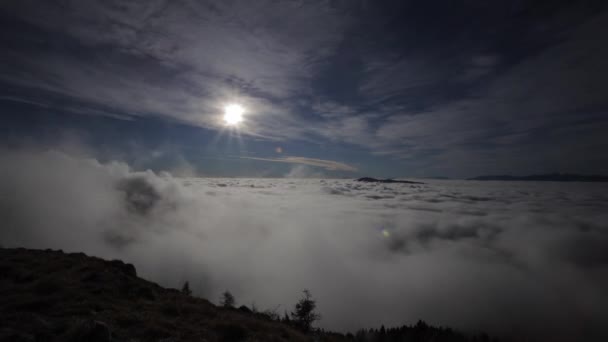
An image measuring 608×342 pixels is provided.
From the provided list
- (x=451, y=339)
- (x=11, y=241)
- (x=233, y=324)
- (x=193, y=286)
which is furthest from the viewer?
(x=11, y=241)

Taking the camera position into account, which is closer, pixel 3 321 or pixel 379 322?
pixel 3 321

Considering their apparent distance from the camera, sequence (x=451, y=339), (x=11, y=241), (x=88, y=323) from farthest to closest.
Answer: (x=11, y=241)
(x=451, y=339)
(x=88, y=323)

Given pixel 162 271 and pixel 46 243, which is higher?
pixel 46 243

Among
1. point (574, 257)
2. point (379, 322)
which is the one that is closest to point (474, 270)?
point (574, 257)

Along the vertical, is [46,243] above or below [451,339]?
above

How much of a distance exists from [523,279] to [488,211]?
7620 cm

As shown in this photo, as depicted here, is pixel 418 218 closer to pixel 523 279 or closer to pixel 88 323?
pixel 523 279

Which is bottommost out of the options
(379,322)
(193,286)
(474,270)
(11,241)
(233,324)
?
(379,322)

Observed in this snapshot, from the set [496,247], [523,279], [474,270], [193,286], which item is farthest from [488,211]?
[193,286]

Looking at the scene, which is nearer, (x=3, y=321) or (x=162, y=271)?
(x=3, y=321)

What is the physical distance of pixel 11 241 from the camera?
188 meters

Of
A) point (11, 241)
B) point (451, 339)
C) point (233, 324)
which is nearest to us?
point (233, 324)

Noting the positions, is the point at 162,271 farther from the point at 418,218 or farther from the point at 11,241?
the point at 418,218

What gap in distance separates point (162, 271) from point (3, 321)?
23323 centimetres
